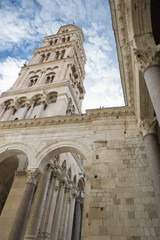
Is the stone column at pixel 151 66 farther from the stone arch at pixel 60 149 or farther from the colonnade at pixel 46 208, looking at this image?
the colonnade at pixel 46 208

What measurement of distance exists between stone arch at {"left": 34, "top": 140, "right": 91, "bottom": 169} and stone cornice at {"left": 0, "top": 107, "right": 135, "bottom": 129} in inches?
58.7

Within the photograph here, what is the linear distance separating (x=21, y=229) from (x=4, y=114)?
1127 cm

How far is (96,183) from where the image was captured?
7.18m

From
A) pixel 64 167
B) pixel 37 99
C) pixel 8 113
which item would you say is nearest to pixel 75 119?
pixel 64 167

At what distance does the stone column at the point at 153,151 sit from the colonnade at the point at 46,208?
5.72 m

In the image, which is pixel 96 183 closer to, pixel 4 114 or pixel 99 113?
pixel 99 113

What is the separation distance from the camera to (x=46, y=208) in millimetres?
10938

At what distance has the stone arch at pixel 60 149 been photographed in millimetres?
8977

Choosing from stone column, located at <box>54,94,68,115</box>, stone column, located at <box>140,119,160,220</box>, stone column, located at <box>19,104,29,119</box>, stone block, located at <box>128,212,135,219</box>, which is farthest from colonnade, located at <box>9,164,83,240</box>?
stone column, located at <box>19,104,29,119</box>

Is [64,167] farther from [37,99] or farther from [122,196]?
[122,196]

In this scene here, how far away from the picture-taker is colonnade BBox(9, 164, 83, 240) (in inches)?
306


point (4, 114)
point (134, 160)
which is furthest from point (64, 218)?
point (4, 114)

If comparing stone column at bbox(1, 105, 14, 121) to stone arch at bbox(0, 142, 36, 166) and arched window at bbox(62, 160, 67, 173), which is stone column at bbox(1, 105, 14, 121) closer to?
stone arch at bbox(0, 142, 36, 166)

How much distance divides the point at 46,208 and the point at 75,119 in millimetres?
6257
